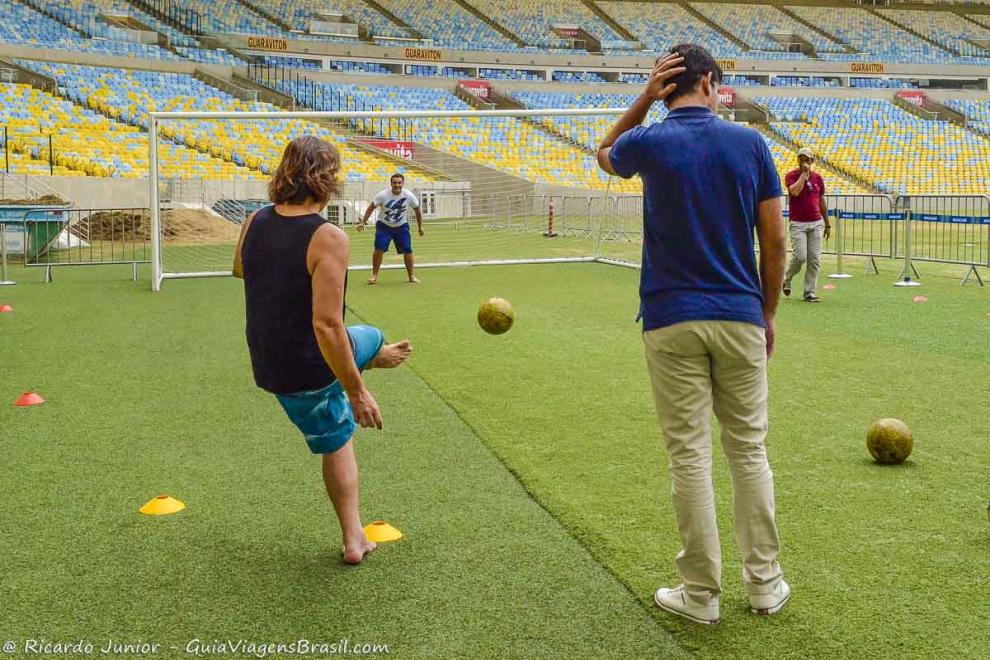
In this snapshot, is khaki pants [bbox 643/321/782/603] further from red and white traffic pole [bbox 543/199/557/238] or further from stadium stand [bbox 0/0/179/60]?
stadium stand [bbox 0/0/179/60]

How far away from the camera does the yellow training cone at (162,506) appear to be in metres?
4.95

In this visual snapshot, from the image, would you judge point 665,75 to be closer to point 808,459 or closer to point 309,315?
point 309,315

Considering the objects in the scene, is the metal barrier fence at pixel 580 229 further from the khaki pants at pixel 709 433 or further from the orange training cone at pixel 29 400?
the khaki pants at pixel 709 433

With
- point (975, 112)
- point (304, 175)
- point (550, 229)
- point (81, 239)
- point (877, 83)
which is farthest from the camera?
point (877, 83)

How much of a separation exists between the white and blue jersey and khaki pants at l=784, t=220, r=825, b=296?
18.6 feet

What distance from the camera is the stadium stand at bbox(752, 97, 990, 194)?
45312 millimetres

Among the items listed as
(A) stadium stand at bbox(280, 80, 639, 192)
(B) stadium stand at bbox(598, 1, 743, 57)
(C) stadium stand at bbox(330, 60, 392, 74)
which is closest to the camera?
(A) stadium stand at bbox(280, 80, 639, 192)

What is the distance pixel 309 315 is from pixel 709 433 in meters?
1.59

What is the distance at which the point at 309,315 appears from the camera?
13.6 feet

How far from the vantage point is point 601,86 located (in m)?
51.7

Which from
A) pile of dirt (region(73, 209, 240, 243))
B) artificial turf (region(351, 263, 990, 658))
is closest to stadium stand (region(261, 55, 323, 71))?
pile of dirt (region(73, 209, 240, 243))

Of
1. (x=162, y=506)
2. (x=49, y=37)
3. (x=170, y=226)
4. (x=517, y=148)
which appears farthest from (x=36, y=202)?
A: (x=49, y=37)

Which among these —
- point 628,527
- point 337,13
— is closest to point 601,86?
point 337,13

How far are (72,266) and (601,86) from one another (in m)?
36.3
